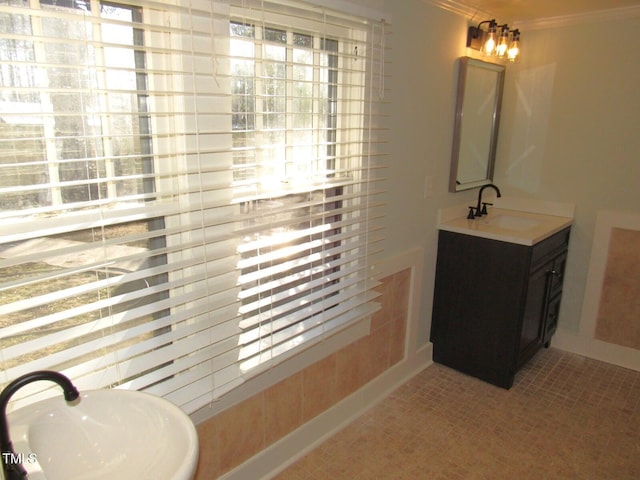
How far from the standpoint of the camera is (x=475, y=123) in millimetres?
2846

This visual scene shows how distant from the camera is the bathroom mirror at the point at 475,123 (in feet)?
8.63

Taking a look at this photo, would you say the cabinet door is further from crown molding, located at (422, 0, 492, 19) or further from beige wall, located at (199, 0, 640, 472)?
crown molding, located at (422, 0, 492, 19)

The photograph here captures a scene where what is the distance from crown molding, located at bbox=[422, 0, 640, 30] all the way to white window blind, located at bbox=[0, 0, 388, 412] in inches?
Answer: 27.7

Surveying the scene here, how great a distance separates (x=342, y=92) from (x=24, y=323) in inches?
55.4

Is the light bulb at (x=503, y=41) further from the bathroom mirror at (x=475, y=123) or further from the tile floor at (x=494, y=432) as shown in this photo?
the tile floor at (x=494, y=432)

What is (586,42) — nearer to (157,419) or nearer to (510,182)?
(510,182)

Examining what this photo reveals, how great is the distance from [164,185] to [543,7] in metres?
2.37

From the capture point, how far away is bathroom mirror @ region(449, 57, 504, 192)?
2629 millimetres

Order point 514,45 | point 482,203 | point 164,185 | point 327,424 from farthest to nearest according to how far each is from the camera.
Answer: point 482,203 → point 514,45 → point 327,424 → point 164,185

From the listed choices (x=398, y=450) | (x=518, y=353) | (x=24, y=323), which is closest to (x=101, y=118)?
(x=24, y=323)

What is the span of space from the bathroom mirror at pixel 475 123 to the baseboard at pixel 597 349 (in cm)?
119

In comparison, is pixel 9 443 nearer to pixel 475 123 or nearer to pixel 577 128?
pixel 475 123

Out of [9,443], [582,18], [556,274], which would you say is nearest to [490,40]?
[582,18]

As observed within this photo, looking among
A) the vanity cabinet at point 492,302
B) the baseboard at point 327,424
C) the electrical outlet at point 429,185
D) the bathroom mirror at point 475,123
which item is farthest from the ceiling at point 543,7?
the baseboard at point 327,424
